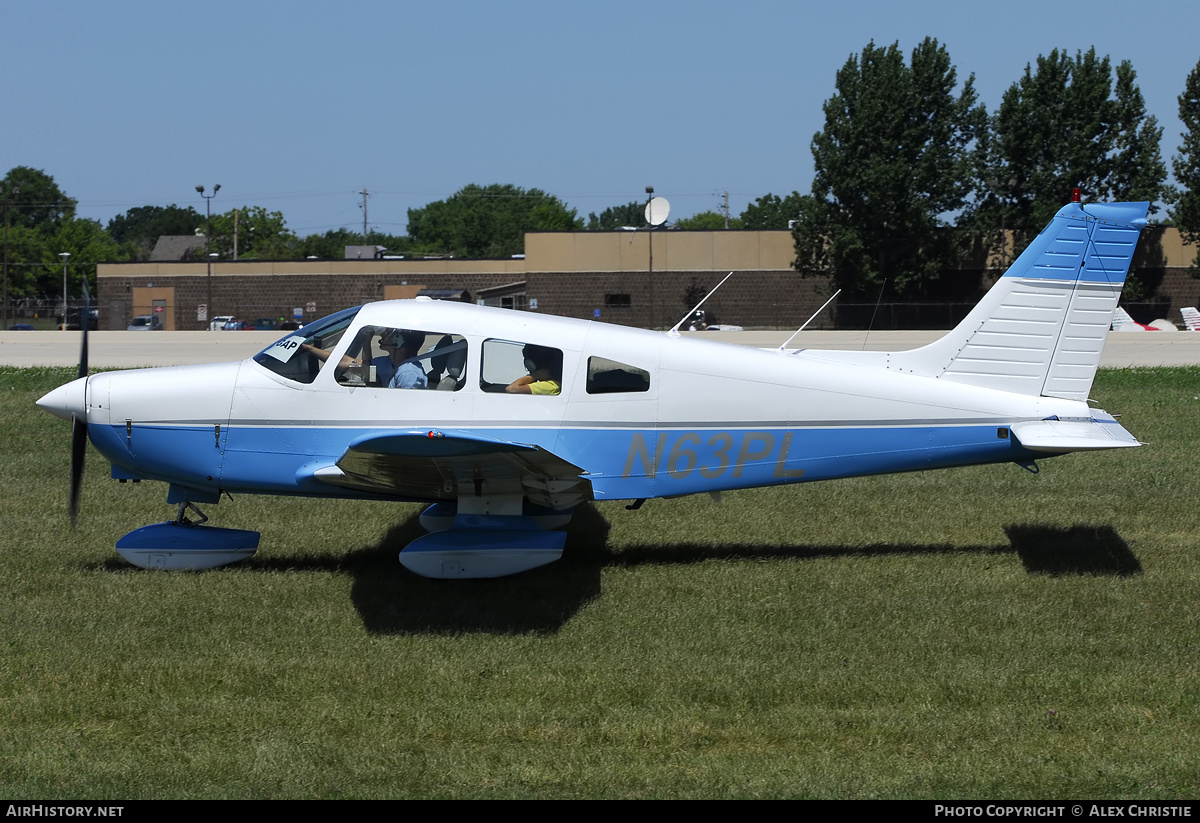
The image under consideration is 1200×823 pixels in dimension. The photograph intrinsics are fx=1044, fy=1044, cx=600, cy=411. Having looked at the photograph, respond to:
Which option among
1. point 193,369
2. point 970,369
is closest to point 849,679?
point 970,369

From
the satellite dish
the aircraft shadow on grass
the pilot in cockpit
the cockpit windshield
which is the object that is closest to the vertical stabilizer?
the aircraft shadow on grass

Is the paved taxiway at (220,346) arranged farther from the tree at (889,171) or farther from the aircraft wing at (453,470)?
the aircraft wing at (453,470)

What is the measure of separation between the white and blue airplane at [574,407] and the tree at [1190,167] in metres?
42.8

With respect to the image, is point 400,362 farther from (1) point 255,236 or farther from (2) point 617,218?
(2) point 617,218

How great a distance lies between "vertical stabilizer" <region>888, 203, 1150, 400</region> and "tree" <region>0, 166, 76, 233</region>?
112 metres

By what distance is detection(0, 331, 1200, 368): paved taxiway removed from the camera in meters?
24.4

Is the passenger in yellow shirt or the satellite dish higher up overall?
the satellite dish

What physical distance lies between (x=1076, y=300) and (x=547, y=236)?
43776 mm

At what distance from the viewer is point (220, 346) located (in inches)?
1186

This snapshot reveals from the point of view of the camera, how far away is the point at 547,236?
5066 centimetres

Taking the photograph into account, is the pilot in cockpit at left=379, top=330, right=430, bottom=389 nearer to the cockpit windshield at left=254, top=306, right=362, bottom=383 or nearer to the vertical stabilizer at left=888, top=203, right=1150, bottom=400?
the cockpit windshield at left=254, top=306, right=362, bottom=383

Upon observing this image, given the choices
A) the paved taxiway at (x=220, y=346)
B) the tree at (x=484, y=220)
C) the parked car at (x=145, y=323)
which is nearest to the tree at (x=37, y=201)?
the tree at (x=484, y=220)


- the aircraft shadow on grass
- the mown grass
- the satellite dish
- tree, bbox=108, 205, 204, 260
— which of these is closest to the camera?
the mown grass
